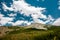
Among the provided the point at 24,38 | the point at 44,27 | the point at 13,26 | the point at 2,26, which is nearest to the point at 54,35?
the point at 24,38

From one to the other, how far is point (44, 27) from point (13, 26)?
9716 mm

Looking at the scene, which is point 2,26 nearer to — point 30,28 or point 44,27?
point 30,28

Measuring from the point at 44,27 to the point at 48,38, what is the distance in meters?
7.67

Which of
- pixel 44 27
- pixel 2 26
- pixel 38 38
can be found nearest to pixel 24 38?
pixel 38 38

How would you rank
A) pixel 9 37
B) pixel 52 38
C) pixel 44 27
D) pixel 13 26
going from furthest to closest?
pixel 13 26, pixel 44 27, pixel 9 37, pixel 52 38

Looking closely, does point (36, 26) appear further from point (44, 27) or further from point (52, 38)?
point (52, 38)

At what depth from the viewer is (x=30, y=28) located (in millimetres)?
35688

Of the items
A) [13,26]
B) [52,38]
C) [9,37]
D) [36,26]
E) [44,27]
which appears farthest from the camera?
[13,26]

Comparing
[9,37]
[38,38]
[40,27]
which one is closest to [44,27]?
[40,27]

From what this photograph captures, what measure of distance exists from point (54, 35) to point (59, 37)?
853 millimetres

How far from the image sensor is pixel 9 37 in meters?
27.8

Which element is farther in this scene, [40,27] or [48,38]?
[40,27]

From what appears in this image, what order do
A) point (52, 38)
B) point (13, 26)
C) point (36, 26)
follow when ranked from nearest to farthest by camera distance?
1. point (52, 38)
2. point (36, 26)
3. point (13, 26)

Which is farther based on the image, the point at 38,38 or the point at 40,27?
the point at 40,27
